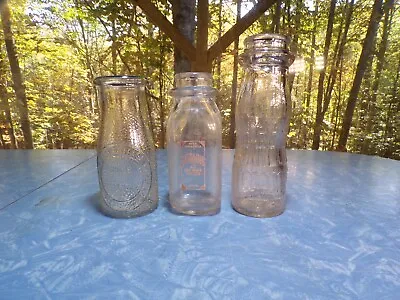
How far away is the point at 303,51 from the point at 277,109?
183 cm

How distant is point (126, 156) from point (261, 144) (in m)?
0.22

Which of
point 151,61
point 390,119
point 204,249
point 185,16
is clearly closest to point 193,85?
point 204,249

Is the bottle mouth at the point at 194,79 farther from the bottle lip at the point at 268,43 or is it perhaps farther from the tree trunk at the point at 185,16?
the tree trunk at the point at 185,16

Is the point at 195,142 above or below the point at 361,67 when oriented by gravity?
below

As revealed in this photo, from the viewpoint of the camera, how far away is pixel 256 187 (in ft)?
1.51

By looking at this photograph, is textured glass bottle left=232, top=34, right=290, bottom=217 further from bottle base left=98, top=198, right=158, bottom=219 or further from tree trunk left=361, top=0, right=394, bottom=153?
tree trunk left=361, top=0, right=394, bottom=153

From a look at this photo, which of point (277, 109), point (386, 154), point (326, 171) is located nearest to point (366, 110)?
point (386, 154)

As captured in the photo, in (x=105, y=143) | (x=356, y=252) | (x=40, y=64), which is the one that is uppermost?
(x=40, y=64)

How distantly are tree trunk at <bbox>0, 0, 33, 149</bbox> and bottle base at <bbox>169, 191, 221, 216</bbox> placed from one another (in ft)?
6.86

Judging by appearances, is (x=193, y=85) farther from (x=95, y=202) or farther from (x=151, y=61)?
(x=151, y=61)

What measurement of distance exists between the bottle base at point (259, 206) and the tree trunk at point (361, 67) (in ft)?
6.50

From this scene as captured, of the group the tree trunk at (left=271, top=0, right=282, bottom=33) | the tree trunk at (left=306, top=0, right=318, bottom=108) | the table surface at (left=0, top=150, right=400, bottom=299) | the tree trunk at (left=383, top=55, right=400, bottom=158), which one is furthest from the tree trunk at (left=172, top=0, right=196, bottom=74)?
the tree trunk at (left=383, top=55, right=400, bottom=158)

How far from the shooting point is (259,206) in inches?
16.6

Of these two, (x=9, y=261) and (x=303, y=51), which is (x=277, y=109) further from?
(x=303, y=51)
